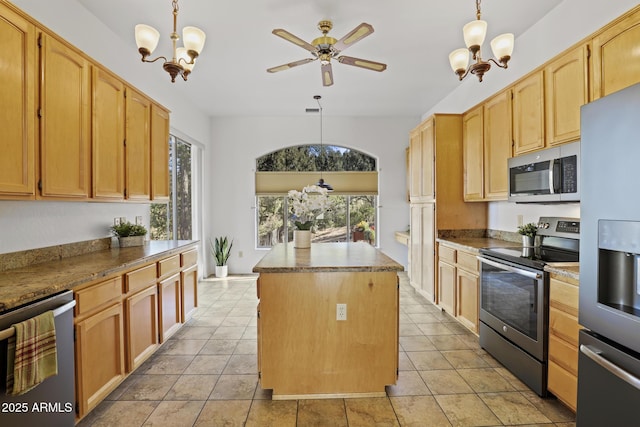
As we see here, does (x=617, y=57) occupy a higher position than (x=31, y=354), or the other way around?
(x=617, y=57)

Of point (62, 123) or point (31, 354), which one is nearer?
point (31, 354)

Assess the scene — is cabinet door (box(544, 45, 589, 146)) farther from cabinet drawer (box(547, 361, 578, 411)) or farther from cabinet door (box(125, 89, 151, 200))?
cabinet door (box(125, 89, 151, 200))

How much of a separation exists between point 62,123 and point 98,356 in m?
1.42

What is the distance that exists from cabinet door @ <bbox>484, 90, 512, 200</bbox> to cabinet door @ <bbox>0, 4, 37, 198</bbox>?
346 cm

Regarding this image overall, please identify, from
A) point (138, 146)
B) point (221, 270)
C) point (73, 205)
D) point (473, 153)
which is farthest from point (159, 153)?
point (473, 153)

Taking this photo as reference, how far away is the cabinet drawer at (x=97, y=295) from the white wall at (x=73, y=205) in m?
0.64

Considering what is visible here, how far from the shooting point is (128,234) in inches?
123

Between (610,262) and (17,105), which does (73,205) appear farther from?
(610,262)

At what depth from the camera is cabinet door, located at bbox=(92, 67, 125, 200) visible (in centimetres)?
241

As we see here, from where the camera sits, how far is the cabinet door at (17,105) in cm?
168

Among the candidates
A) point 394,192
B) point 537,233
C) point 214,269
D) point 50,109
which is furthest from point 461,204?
point 214,269

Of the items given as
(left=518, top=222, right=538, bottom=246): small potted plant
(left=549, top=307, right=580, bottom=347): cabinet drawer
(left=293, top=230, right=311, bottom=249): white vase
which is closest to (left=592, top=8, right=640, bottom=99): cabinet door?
(left=518, top=222, right=538, bottom=246): small potted plant

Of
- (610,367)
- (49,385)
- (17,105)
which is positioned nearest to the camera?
(610,367)

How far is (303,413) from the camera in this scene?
81.0 inches
